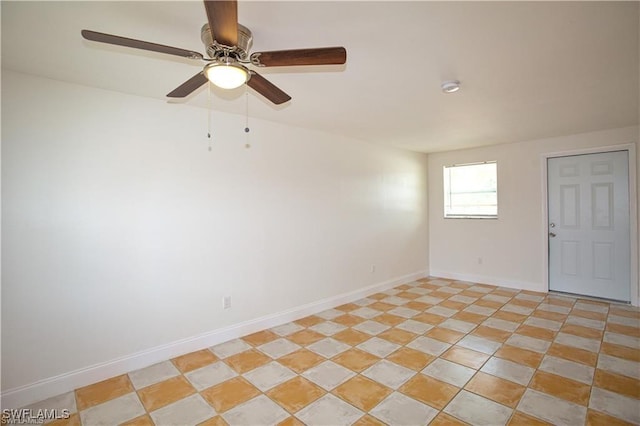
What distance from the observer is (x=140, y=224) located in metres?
2.77

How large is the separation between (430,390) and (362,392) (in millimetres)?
517

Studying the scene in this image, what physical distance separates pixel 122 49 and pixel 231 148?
141 centimetres

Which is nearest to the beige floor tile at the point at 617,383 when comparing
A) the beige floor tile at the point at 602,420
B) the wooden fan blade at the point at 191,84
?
the beige floor tile at the point at 602,420

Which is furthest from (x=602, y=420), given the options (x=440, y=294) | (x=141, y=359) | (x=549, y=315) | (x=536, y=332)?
(x=141, y=359)

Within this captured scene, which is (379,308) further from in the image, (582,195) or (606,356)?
(582,195)

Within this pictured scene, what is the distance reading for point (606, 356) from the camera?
111 inches

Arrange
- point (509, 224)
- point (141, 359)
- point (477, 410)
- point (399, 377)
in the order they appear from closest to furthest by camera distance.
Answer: point (477, 410), point (399, 377), point (141, 359), point (509, 224)

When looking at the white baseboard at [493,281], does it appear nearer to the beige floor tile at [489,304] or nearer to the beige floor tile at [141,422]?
the beige floor tile at [489,304]

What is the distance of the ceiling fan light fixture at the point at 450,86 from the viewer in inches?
99.9

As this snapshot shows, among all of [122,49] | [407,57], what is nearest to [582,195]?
[407,57]

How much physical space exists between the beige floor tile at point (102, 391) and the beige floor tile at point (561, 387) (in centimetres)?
316

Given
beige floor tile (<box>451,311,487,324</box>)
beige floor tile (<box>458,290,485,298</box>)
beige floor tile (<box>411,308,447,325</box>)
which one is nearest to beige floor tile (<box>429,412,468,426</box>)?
beige floor tile (<box>411,308,447,325</box>)

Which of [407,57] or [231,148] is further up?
[407,57]

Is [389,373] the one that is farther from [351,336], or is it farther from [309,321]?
[309,321]
